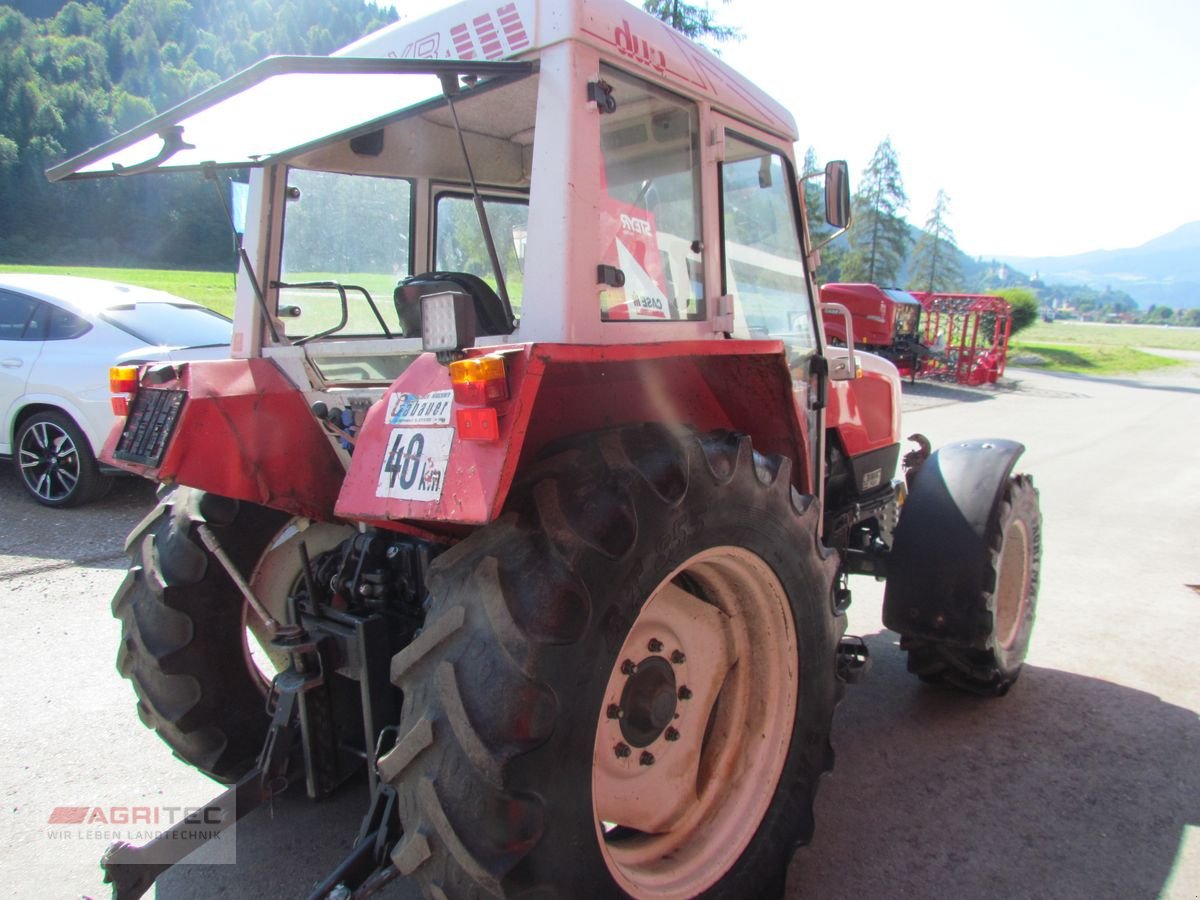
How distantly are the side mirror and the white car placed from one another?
5.52m

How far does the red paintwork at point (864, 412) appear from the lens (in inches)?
146

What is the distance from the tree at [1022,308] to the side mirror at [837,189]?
1380 inches

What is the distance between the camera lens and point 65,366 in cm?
702

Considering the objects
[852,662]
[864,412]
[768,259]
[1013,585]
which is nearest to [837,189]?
[768,259]

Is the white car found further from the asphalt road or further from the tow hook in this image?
the tow hook

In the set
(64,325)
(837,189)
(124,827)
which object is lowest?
(124,827)

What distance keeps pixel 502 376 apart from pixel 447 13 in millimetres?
1317

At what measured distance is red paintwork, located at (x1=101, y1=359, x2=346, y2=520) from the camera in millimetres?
2344

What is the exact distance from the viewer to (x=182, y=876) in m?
2.67

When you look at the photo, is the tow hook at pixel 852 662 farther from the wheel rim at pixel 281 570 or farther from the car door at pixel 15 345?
the car door at pixel 15 345

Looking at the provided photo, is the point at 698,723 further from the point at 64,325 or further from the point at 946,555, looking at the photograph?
the point at 64,325

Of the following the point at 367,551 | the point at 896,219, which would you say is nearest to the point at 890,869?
the point at 367,551

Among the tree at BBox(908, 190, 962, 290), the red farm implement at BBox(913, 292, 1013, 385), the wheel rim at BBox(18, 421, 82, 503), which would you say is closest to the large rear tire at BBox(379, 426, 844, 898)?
the wheel rim at BBox(18, 421, 82, 503)

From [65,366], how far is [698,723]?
22.1 ft
